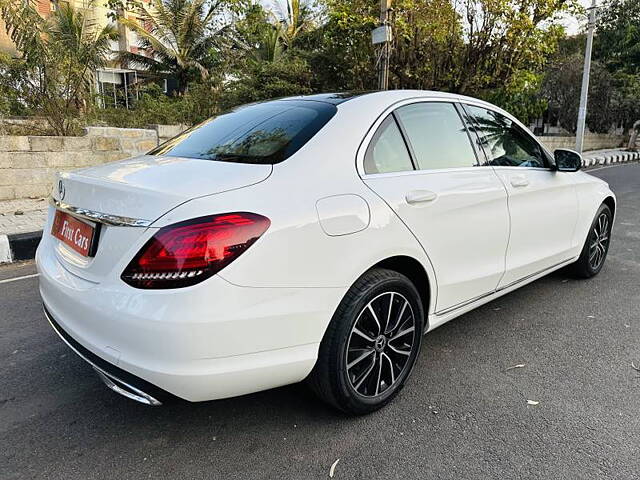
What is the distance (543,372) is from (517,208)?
104 centimetres

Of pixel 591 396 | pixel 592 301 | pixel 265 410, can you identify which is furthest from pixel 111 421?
pixel 592 301

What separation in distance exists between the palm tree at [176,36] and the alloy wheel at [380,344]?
69.1 feet

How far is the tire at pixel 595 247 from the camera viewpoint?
4.25 meters

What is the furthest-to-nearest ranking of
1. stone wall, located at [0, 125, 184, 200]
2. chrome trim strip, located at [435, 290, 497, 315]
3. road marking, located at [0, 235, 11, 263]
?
stone wall, located at [0, 125, 184, 200] < road marking, located at [0, 235, 11, 263] < chrome trim strip, located at [435, 290, 497, 315]

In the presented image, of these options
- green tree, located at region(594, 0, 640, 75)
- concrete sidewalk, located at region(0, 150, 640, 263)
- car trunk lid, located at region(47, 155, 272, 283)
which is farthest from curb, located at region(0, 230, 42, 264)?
green tree, located at region(594, 0, 640, 75)

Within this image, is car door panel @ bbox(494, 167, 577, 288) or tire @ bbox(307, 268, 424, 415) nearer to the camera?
tire @ bbox(307, 268, 424, 415)

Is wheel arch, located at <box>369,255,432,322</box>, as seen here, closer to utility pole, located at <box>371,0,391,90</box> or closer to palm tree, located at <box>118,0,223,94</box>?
utility pole, located at <box>371,0,391,90</box>

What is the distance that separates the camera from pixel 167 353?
178 cm

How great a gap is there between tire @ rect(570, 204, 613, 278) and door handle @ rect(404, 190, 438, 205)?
2.35 metres

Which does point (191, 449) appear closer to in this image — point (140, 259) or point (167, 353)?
point (167, 353)

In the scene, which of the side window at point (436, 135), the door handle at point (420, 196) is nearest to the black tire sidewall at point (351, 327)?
the door handle at point (420, 196)

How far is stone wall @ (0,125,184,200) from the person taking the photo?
23.5 ft

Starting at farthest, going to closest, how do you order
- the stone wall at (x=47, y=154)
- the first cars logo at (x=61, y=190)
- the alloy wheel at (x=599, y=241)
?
the stone wall at (x=47, y=154), the alloy wheel at (x=599, y=241), the first cars logo at (x=61, y=190)

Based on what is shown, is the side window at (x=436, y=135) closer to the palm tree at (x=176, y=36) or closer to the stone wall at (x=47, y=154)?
the stone wall at (x=47, y=154)
